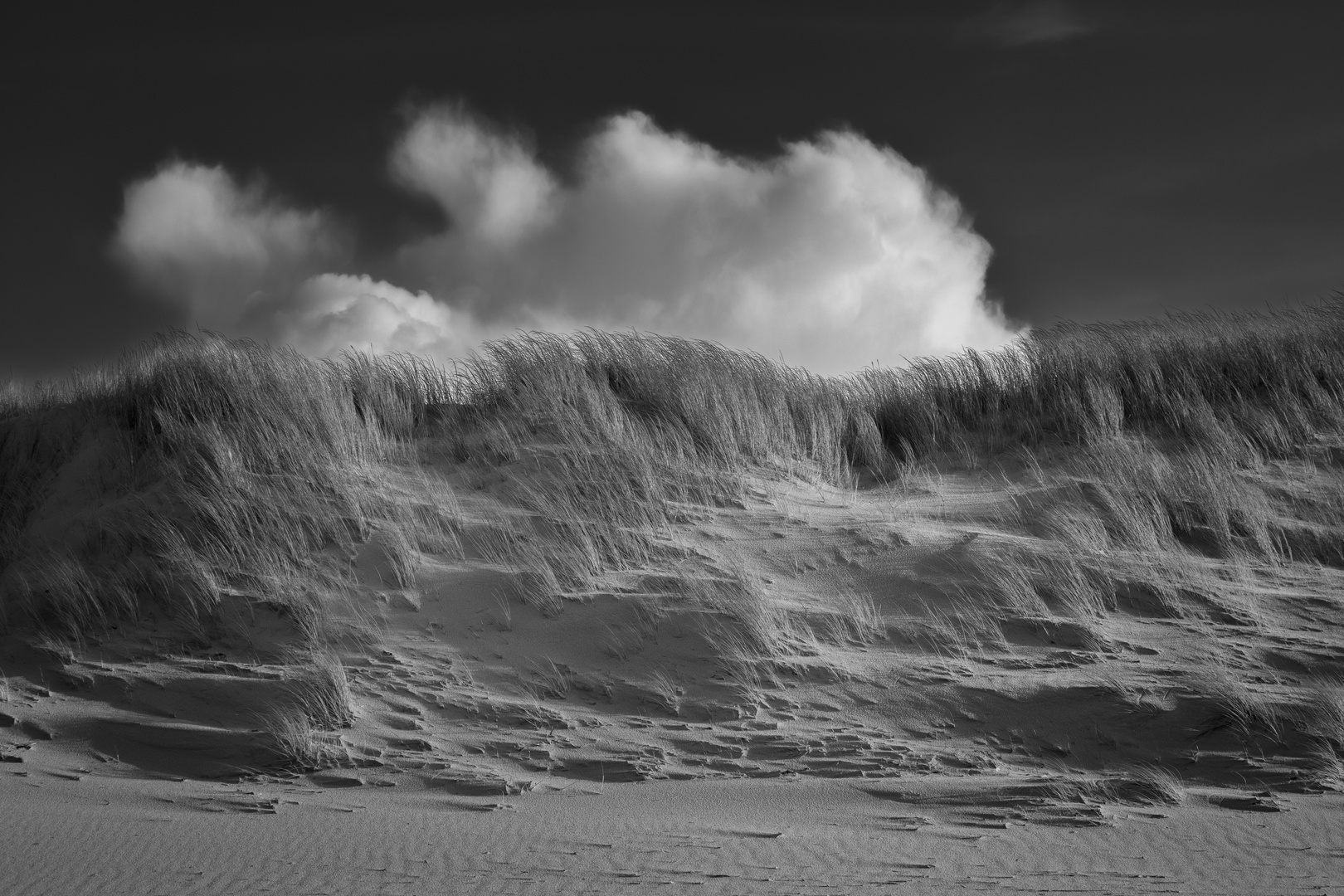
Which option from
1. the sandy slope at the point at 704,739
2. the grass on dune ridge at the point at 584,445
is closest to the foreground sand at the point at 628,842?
the sandy slope at the point at 704,739

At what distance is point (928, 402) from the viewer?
9805 millimetres

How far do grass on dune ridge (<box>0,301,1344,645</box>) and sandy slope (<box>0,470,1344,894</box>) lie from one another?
36cm

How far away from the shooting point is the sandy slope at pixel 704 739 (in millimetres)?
3988

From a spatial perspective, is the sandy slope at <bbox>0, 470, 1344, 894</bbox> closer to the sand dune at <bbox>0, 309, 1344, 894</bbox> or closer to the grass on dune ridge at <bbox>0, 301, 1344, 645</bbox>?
the sand dune at <bbox>0, 309, 1344, 894</bbox>

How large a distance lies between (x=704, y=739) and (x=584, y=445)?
322cm

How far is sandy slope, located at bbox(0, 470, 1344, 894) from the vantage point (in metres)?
3.99

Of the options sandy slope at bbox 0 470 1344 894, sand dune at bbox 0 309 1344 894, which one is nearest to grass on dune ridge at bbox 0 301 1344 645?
sand dune at bbox 0 309 1344 894

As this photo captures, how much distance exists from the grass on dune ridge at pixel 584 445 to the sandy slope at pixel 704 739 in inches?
14.1

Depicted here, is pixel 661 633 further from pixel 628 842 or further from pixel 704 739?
pixel 628 842

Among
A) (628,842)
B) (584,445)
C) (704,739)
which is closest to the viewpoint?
(628,842)

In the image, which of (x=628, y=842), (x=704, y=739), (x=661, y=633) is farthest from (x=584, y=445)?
(x=628, y=842)

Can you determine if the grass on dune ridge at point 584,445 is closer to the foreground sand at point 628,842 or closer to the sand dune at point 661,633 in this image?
the sand dune at point 661,633

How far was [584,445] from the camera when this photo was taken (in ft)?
26.1

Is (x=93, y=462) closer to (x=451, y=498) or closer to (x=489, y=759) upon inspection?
(x=451, y=498)
